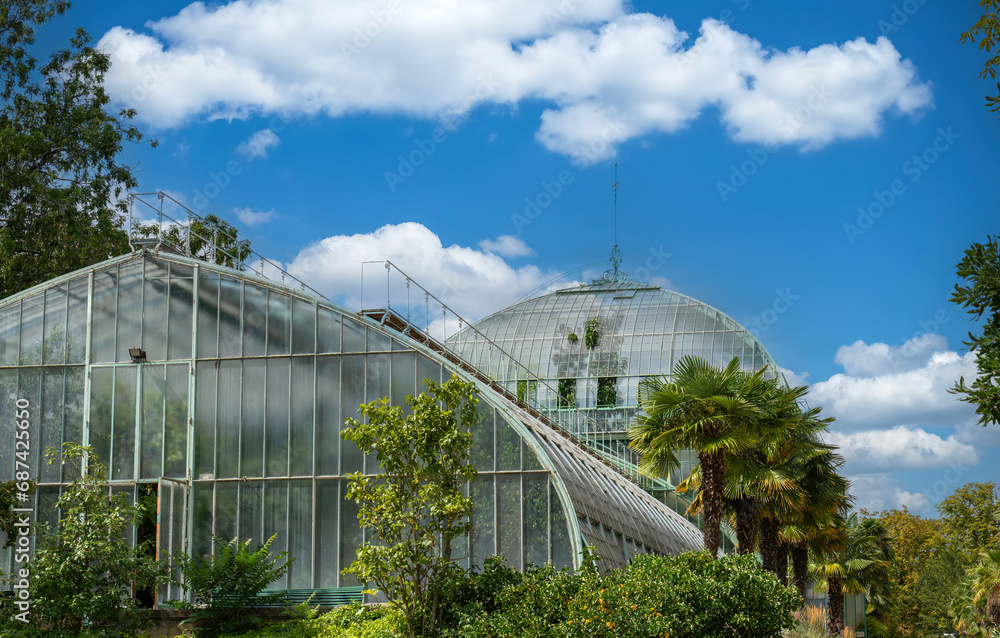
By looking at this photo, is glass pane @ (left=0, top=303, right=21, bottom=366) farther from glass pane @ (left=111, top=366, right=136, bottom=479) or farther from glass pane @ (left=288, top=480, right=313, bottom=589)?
glass pane @ (left=288, top=480, right=313, bottom=589)

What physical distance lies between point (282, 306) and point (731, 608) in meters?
11.8

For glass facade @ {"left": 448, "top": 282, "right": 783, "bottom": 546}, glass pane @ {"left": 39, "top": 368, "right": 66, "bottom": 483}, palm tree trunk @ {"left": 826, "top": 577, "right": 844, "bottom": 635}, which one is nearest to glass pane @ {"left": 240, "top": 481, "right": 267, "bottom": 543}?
glass pane @ {"left": 39, "top": 368, "right": 66, "bottom": 483}

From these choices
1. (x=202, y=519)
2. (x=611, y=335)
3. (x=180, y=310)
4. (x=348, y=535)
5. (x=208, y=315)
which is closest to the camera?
(x=348, y=535)

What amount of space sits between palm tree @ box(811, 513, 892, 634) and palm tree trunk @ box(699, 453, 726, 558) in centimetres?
1645

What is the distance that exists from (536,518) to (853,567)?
65.1ft

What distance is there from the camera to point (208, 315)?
875 inches

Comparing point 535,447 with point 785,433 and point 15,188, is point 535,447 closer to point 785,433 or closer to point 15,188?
point 785,433

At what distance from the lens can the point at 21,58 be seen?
3753cm

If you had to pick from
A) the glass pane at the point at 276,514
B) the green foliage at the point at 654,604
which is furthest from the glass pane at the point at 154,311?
the green foliage at the point at 654,604

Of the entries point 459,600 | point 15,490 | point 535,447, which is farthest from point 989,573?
point 15,490
